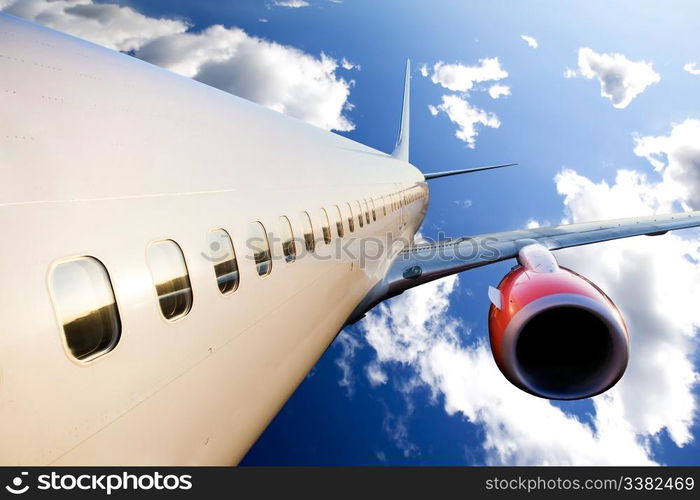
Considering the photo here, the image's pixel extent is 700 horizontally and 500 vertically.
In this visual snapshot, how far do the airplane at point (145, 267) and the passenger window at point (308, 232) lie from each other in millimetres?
29

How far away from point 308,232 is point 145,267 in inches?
109

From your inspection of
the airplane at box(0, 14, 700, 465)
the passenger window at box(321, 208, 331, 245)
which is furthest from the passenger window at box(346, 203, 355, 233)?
the airplane at box(0, 14, 700, 465)

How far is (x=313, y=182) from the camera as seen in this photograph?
5.49 m

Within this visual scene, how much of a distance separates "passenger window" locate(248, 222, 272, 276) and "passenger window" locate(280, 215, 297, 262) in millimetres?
353

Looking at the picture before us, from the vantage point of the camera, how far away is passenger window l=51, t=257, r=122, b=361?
5.87ft

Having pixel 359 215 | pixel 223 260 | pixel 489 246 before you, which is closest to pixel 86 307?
pixel 223 260

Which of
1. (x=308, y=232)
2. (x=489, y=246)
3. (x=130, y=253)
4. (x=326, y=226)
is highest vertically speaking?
(x=130, y=253)

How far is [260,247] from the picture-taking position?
3.59 metres

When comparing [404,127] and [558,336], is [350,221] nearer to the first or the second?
[558,336]

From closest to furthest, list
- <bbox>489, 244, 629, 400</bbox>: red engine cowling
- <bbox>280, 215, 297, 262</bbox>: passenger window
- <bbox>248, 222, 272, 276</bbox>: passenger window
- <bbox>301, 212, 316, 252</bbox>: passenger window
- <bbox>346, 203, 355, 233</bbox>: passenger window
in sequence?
<bbox>248, 222, 272, 276</bbox>: passenger window < <bbox>280, 215, 297, 262</bbox>: passenger window < <bbox>301, 212, 316, 252</bbox>: passenger window < <bbox>489, 244, 629, 400</bbox>: red engine cowling < <bbox>346, 203, 355, 233</bbox>: passenger window

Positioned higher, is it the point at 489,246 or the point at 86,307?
the point at 86,307

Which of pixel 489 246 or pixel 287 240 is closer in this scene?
pixel 287 240

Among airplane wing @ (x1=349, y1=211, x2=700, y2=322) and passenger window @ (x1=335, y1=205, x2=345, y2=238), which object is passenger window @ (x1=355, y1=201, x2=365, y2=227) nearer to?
passenger window @ (x1=335, y1=205, x2=345, y2=238)

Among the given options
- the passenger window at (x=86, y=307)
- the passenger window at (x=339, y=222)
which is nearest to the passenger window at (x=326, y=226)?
the passenger window at (x=339, y=222)
